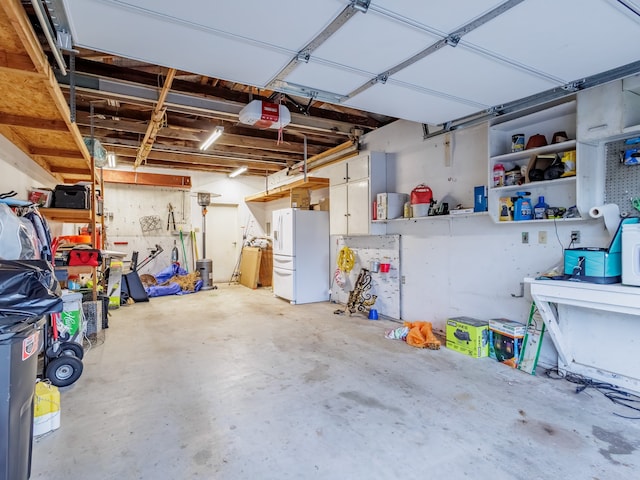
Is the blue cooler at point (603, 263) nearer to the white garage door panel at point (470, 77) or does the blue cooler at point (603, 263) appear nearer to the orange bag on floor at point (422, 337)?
the white garage door panel at point (470, 77)

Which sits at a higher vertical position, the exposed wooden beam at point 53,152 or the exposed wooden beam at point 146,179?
the exposed wooden beam at point 146,179

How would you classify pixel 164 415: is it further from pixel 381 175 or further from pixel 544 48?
pixel 381 175

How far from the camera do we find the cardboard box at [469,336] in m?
3.57

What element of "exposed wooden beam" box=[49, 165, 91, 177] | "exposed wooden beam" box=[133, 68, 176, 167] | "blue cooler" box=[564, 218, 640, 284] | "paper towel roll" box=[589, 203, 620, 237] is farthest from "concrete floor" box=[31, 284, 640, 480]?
"exposed wooden beam" box=[49, 165, 91, 177]

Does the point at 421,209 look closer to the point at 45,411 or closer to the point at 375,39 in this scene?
the point at 375,39

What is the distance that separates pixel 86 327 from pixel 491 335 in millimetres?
4601

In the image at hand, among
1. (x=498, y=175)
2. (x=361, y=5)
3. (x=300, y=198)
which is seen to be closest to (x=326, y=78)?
(x=361, y=5)

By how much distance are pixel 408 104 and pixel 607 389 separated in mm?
2920

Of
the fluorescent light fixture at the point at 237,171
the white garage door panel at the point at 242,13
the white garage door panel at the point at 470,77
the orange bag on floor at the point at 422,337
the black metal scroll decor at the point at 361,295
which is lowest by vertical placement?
the orange bag on floor at the point at 422,337

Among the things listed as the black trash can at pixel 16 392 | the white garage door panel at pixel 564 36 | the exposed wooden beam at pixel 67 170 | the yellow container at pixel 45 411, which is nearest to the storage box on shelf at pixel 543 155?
the white garage door panel at pixel 564 36

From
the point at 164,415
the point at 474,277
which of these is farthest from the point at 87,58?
the point at 474,277

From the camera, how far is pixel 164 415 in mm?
2484

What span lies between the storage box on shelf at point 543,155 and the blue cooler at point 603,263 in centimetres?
35

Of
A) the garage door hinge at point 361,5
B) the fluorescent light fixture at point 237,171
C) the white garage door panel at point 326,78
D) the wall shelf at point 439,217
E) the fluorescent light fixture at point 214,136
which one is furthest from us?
the fluorescent light fixture at point 237,171
